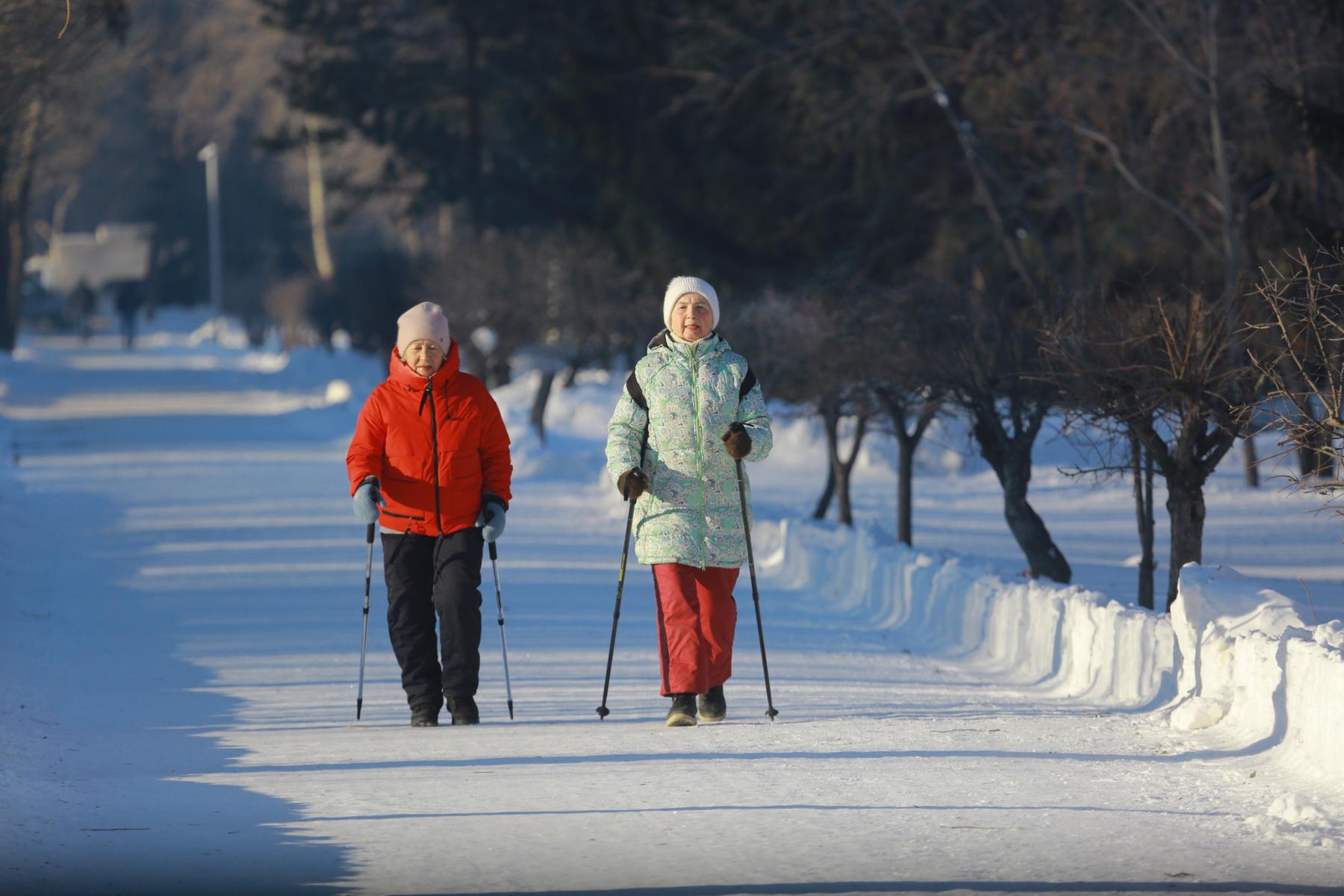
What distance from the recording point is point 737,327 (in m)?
22.9

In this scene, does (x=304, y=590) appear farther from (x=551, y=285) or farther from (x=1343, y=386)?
(x=551, y=285)

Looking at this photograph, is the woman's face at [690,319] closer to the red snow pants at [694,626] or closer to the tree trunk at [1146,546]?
the red snow pants at [694,626]

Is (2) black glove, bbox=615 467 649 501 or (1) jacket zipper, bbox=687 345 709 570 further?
(1) jacket zipper, bbox=687 345 709 570

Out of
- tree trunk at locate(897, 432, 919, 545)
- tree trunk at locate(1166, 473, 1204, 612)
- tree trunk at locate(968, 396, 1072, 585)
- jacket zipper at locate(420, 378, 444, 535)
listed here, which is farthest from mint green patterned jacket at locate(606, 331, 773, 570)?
tree trunk at locate(897, 432, 919, 545)

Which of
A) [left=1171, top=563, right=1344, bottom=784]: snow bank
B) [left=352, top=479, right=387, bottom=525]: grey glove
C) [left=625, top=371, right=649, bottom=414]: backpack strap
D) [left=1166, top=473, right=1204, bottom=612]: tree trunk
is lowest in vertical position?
[left=1171, top=563, right=1344, bottom=784]: snow bank

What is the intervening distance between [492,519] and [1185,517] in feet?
15.3

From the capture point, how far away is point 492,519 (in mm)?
8734

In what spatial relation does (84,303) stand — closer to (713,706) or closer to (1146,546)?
(1146,546)

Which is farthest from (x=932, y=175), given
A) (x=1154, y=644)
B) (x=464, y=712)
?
(x=464, y=712)

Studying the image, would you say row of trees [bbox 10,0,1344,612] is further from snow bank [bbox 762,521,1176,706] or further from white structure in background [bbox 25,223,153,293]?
white structure in background [bbox 25,223,153,293]

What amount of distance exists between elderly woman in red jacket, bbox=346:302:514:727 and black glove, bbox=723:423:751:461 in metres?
0.97

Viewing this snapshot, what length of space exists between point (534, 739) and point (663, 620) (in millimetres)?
810

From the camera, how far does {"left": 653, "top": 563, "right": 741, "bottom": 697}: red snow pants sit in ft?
28.3

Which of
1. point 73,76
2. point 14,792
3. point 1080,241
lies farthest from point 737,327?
point 14,792
